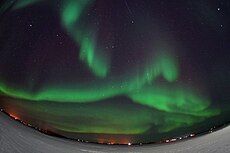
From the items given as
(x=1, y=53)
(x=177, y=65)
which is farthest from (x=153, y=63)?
(x=1, y=53)

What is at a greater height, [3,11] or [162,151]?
[3,11]

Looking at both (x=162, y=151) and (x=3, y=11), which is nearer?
(x=162, y=151)

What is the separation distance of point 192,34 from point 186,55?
3cm

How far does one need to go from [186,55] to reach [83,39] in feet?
0.45

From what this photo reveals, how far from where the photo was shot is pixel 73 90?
22.6 inches

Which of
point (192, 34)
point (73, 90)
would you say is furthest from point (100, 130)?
point (192, 34)

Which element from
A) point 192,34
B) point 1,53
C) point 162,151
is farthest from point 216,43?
point 1,53

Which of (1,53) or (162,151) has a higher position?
(1,53)

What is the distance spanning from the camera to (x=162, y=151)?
0.56 m

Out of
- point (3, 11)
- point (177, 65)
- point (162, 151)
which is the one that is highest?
point (3, 11)

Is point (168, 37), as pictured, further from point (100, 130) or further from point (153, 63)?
point (100, 130)

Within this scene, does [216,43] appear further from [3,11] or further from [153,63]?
[3,11]

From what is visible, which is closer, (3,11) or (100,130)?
(100,130)

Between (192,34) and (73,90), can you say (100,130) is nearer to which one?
(73,90)
